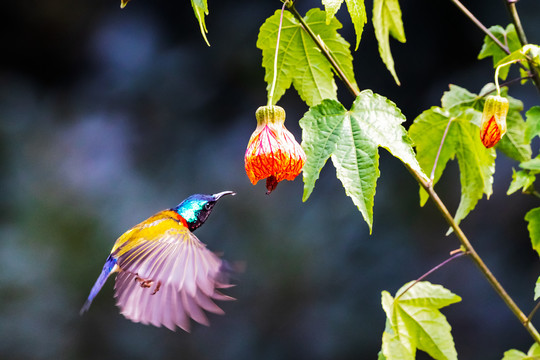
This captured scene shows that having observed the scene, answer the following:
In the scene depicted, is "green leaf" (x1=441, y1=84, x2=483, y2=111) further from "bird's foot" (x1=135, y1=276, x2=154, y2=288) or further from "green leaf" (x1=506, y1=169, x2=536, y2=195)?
"bird's foot" (x1=135, y1=276, x2=154, y2=288)

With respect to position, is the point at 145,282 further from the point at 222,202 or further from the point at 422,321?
the point at 222,202

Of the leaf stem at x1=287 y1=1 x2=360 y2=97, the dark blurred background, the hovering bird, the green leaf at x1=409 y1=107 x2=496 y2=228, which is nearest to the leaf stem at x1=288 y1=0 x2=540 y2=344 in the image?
the leaf stem at x1=287 y1=1 x2=360 y2=97

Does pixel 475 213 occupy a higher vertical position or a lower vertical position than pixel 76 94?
lower

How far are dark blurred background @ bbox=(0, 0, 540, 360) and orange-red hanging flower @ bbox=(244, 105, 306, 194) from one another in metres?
1.31

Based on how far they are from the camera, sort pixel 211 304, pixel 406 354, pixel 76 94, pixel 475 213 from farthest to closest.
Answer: pixel 76 94, pixel 475 213, pixel 406 354, pixel 211 304

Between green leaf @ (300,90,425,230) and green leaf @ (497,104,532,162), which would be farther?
green leaf @ (497,104,532,162)

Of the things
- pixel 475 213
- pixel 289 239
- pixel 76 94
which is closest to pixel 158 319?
pixel 289 239

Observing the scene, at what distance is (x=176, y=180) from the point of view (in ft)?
7.11

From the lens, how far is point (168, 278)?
1.96 feet

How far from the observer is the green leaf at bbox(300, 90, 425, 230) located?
0.53 m

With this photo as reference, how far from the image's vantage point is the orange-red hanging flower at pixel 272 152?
57 centimetres

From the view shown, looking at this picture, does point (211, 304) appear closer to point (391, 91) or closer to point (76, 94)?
point (391, 91)

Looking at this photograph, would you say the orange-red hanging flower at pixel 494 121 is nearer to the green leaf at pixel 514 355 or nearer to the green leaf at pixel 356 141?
the green leaf at pixel 356 141

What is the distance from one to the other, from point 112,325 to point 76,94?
3.05ft
